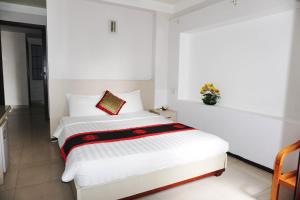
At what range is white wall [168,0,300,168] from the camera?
2.45 metres

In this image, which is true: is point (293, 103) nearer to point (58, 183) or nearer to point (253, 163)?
point (253, 163)

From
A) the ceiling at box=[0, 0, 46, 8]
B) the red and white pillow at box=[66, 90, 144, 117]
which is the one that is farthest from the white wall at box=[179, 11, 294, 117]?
the ceiling at box=[0, 0, 46, 8]

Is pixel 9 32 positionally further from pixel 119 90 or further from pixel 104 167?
pixel 104 167

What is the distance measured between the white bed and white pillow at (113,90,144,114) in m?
1.00

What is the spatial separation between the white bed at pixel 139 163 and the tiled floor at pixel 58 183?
15 cm

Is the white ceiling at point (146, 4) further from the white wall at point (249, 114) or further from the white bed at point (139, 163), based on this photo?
the white bed at point (139, 163)

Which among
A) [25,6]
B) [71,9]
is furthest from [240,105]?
[25,6]

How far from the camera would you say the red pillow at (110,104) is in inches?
137

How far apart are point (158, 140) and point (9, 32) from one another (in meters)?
6.69

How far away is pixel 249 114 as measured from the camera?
2.89 m

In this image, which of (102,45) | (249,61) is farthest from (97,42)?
(249,61)

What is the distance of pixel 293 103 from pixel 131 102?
2454 millimetres

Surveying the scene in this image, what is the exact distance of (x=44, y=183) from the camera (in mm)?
2307

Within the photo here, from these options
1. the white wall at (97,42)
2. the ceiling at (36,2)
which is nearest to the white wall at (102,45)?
the white wall at (97,42)
